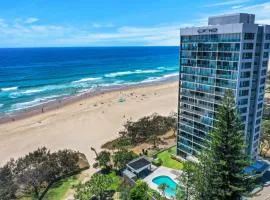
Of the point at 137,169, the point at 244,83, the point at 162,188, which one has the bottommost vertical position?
the point at 137,169

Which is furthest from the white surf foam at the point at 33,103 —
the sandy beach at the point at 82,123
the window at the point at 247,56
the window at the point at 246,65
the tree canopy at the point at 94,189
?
the window at the point at 247,56

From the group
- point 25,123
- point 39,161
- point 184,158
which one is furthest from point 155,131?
point 25,123

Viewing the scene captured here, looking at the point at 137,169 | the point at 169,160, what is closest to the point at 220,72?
the point at 169,160

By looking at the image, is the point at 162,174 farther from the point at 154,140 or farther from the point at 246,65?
the point at 246,65

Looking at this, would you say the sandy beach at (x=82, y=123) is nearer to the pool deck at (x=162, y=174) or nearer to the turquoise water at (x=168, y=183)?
the pool deck at (x=162, y=174)

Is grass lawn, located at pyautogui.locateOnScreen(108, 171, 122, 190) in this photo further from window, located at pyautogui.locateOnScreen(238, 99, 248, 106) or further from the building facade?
window, located at pyautogui.locateOnScreen(238, 99, 248, 106)

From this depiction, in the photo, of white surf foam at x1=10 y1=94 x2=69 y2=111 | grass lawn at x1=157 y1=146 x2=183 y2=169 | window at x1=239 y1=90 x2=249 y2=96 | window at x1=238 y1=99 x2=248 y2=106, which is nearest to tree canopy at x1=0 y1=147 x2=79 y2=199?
grass lawn at x1=157 y1=146 x2=183 y2=169
